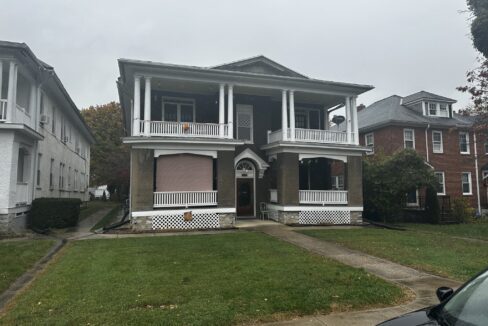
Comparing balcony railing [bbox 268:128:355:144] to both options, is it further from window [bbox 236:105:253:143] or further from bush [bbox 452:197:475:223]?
bush [bbox 452:197:475:223]

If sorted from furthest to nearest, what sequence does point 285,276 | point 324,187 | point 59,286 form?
1. point 324,187
2. point 285,276
3. point 59,286

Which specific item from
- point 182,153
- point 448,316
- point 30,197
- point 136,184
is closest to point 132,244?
point 136,184

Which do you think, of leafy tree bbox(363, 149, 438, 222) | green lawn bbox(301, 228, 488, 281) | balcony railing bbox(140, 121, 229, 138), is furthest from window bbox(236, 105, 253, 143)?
leafy tree bbox(363, 149, 438, 222)

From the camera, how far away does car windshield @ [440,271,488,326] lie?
2.92 m

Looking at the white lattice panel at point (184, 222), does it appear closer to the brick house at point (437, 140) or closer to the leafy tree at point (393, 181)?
the leafy tree at point (393, 181)

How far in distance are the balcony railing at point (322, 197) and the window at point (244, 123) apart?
4.25 meters

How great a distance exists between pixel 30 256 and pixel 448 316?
10.6 metres

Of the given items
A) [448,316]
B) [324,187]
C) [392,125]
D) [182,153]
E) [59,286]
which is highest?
[392,125]

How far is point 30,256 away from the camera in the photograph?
10422mm

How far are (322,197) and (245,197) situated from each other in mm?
4133

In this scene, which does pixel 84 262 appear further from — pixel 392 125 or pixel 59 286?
pixel 392 125

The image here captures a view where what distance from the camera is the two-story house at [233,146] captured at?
17.0 metres

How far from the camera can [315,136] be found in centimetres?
2008

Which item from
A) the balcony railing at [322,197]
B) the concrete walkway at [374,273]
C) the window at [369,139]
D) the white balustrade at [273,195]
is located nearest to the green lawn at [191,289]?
the concrete walkway at [374,273]
